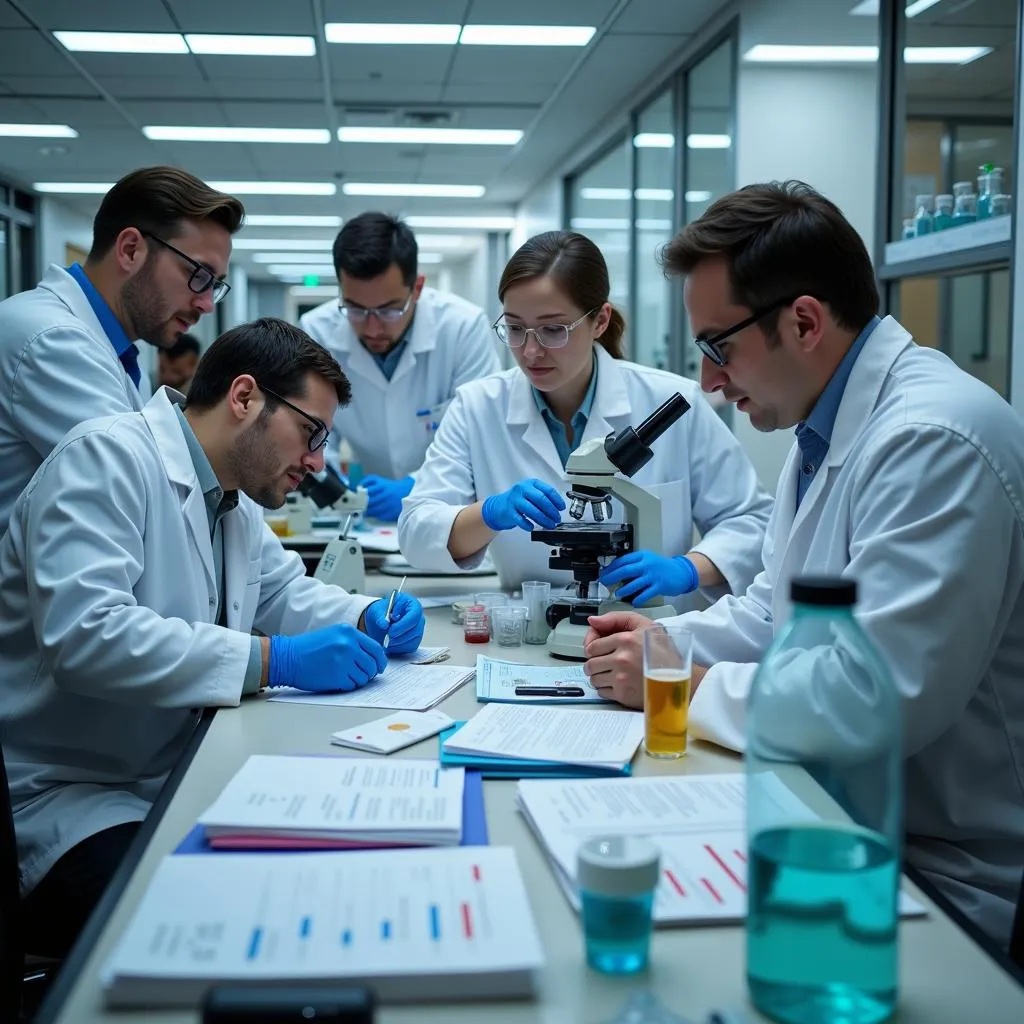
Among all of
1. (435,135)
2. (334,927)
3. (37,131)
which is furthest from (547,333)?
(37,131)

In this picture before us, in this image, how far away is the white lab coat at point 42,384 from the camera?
2.20 meters

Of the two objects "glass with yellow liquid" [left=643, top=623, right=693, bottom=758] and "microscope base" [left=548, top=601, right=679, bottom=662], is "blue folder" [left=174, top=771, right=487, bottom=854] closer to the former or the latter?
"glass with yellow liquid" [left=643, top=623, right=693, bottom=758]

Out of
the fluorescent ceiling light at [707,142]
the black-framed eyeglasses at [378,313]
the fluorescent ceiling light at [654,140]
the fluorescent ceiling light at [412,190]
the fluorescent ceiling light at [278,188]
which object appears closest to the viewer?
the black-framed eyeglasses at [378,313]

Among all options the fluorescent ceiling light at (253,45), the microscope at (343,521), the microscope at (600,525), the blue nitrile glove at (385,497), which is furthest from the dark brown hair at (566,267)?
the fluorescent ceiling light at (253,45)

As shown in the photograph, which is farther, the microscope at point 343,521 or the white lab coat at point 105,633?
the microscope at point 343,521

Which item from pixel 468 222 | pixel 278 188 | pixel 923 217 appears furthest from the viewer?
pixel 468 222

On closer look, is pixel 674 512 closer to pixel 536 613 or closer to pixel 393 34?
pixel 536 613

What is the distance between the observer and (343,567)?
91.1 inches

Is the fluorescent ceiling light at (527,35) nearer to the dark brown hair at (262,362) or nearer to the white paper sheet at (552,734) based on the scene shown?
the dark brown hair at (262,362)

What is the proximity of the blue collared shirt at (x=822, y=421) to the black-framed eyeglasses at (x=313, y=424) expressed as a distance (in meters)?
0.83

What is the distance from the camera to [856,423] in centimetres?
148

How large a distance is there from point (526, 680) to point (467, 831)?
59 centimetres

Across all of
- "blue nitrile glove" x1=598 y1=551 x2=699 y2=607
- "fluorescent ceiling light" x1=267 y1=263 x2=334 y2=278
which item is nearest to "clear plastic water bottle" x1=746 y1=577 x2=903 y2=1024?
"blue nitrile glove" x1=598 y1=551 x2=699 y2=607

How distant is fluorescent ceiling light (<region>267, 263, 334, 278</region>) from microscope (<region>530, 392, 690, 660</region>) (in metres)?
13.4
